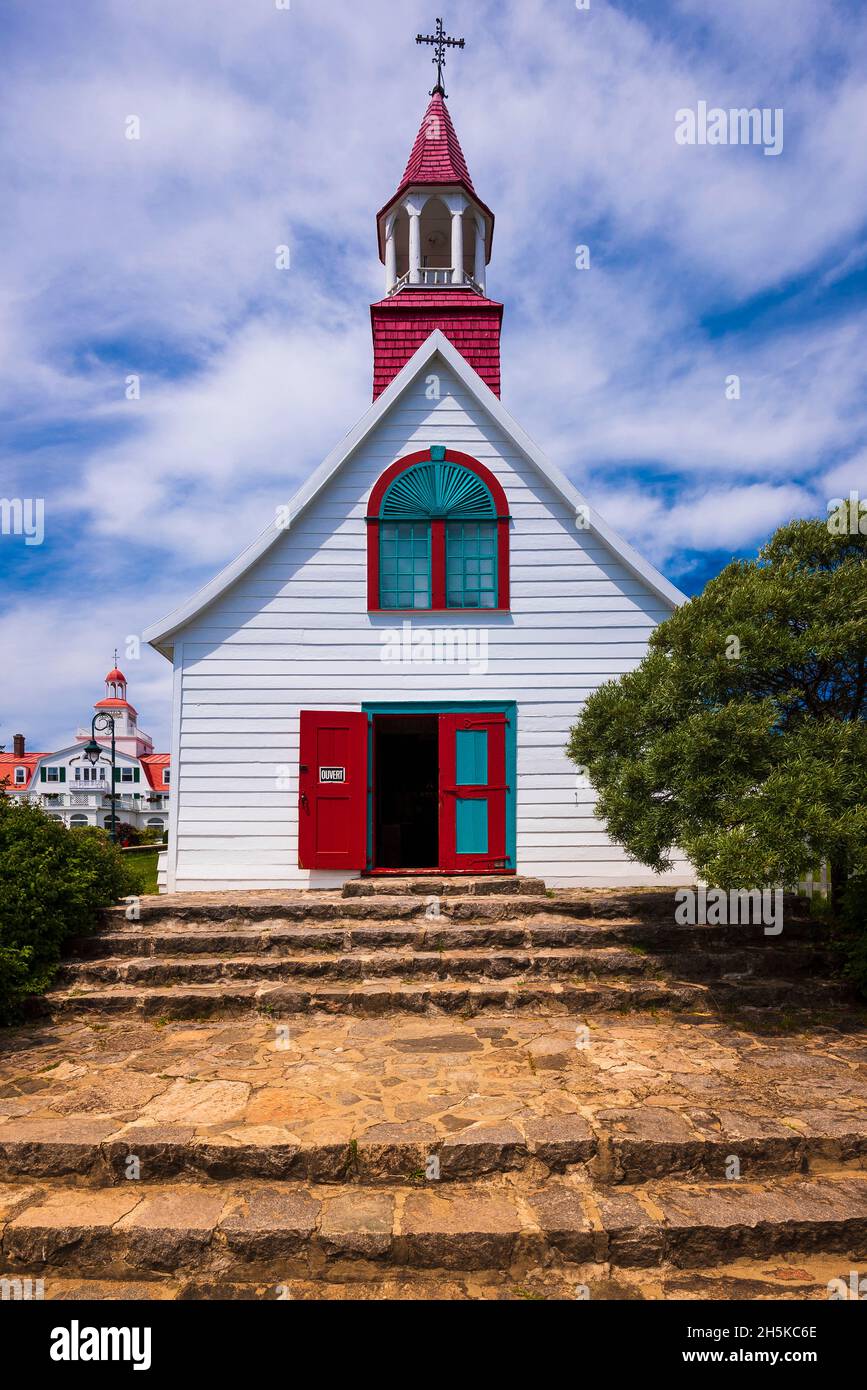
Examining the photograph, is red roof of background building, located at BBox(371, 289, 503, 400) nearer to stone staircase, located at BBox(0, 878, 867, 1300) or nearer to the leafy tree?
the leafy tree

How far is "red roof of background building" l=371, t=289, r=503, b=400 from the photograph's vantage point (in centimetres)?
1244

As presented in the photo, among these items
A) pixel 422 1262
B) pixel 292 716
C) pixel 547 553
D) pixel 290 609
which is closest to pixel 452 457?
pixel 547 553

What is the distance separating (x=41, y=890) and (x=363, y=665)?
4604 mm

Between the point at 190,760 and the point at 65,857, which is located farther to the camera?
the point at 190,760

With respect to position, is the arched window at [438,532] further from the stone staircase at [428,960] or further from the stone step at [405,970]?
the stone step at [405,970]

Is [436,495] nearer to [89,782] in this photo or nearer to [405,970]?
[405,970]

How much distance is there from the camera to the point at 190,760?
398 inches

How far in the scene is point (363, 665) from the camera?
10.3m

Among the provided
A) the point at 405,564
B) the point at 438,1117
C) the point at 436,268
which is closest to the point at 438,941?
the point at 438,1117

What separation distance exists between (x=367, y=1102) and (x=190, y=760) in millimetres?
6144

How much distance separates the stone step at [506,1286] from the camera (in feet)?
11.2

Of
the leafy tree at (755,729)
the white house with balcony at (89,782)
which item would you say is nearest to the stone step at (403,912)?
the leafy tree at (755,729)

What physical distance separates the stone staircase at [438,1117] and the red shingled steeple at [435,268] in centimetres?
900
